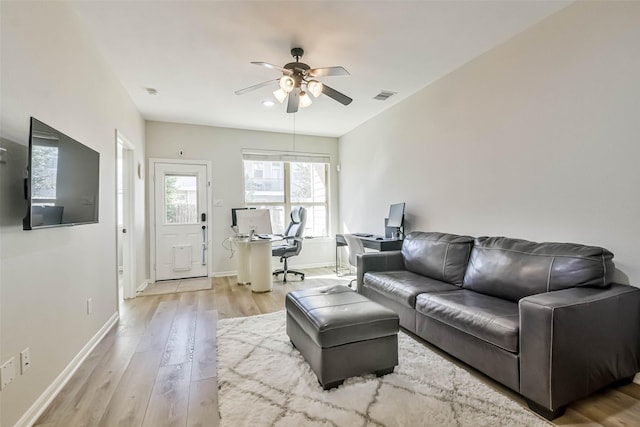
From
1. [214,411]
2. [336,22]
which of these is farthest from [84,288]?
[336,22]

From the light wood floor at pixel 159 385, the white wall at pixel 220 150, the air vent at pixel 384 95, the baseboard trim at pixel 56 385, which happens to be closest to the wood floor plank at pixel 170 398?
the light wood floor at pixel 159 385

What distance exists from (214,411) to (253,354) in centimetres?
64

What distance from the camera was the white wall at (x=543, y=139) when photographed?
6.45 feet

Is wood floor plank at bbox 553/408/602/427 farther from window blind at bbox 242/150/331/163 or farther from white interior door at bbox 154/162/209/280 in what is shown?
window blind at bbox 242/150/331/163

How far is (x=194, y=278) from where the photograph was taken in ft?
16.6

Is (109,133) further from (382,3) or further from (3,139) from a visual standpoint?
(382,3)

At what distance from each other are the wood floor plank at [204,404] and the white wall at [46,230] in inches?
32.6

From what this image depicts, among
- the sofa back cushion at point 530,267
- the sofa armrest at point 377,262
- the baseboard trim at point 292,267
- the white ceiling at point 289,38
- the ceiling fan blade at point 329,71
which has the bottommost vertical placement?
the baseboard trim at point 292,267

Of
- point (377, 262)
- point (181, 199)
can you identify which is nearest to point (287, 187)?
point (181, 199)

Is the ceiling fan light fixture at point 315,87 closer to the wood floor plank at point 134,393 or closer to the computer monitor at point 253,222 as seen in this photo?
the computer monitor at point 253,222

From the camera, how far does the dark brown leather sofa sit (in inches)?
62.2

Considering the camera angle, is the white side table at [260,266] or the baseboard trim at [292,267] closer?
the white side table at [260,266]

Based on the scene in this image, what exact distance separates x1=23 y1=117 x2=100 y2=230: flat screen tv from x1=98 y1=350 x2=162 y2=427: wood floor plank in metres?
1.11

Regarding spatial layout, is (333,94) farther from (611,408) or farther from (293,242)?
(611,408)
